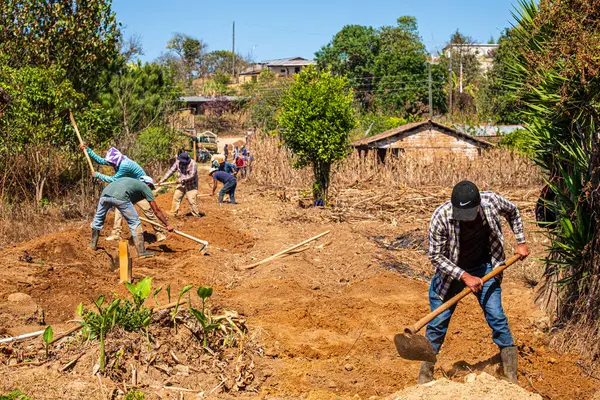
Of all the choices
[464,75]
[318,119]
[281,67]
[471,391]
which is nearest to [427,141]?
[318,119]

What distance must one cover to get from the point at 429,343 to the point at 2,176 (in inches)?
475

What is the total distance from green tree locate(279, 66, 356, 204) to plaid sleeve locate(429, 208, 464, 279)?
1281 centimetres

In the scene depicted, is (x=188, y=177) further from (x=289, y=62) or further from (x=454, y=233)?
(x=289, y=62)

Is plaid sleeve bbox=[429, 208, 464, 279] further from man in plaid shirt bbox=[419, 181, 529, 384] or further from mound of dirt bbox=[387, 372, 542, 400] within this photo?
mound of dirt bbox=[387, 372, 542, 400]

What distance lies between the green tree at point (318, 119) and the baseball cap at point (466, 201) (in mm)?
13093

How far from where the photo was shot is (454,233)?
5.86 metres

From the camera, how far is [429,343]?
5.91 meters

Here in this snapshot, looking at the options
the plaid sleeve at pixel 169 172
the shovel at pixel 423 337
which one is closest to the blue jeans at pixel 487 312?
the shovel at pixel 423 337

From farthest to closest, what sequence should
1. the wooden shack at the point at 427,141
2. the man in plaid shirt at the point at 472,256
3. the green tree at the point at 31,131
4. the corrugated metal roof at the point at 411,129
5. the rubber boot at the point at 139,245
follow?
the wooden shack at the point at 427,141 → the corrugated metal roof at the point at 411,129 → the green tree at the point at 31,131 → the rubber boot at the point at 139,245 → the man in plaid shirt at the point at 472,256

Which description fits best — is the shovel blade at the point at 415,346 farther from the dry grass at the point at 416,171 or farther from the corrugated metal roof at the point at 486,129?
the corrugated metal roof at the point at 486,129

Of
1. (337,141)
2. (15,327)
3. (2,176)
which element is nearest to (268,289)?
(15,327)

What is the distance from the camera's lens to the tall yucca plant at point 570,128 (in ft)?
21.8

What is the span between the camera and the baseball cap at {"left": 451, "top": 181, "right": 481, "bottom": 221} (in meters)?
5.56

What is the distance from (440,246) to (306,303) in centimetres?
345
